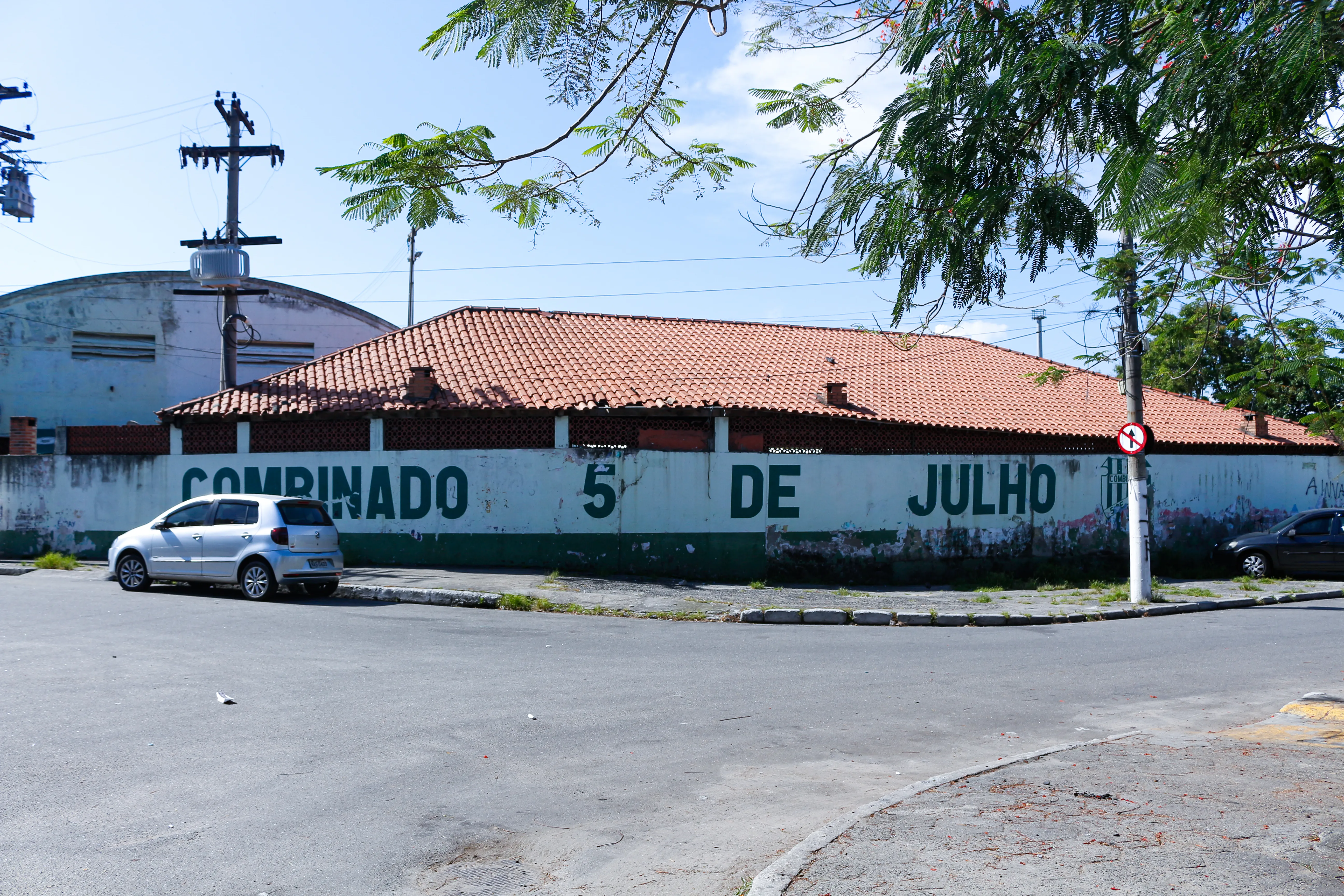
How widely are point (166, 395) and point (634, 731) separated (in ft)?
100

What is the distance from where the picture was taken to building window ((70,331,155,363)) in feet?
102

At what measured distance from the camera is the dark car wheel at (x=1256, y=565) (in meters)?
19.4

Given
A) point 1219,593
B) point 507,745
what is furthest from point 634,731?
point 1219,593

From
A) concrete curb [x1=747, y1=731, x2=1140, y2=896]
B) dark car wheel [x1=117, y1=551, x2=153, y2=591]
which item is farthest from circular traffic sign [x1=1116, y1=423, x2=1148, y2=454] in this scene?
dark car wheel [x1=117, y1=551, x2=153, y2=591]

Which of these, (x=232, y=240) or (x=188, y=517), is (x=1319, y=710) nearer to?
(x=188, y=517)

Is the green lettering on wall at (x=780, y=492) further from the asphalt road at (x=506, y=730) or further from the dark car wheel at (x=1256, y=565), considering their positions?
the dark car wheel at (x=1256, y=565)

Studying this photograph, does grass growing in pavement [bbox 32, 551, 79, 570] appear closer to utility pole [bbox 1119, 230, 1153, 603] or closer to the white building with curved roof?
the white building with curved roof

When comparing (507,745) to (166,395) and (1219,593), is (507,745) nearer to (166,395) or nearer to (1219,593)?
(1219,593)

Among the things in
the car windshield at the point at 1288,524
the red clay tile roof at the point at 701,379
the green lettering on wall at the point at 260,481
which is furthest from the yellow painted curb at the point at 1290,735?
the green lettering on wall at the point at 260,481

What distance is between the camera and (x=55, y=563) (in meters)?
19.0

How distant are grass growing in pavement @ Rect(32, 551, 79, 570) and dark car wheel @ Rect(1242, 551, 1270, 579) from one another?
23.5 meters

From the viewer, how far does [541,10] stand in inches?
229

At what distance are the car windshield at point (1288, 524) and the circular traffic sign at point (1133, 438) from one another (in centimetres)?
618

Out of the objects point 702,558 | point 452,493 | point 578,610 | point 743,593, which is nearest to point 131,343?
point 452,493
